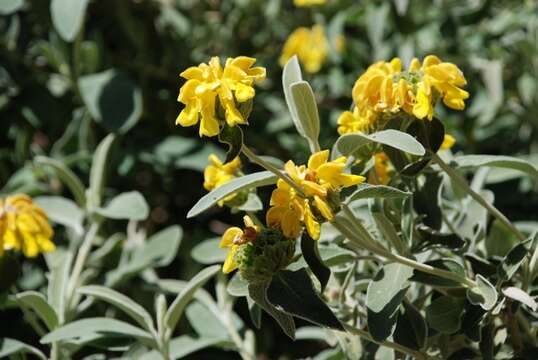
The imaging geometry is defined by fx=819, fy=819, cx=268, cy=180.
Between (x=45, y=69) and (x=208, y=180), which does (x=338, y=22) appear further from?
(x=208, y=180)

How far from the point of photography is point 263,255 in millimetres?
792

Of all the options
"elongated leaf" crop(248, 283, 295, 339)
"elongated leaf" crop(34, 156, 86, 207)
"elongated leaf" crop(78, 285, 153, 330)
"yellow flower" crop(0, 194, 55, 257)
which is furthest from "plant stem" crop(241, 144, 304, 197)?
"elongated leaf" crop(34, 156, 86, 207)

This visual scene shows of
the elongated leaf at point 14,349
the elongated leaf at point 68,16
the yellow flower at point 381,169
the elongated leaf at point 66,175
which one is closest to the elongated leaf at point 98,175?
the elongated leaf at point 66,175

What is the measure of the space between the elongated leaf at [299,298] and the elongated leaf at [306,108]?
0.15m

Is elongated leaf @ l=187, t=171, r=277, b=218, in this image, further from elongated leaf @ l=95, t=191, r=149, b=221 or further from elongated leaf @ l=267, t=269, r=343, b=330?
elongated leaf @ l=95, t=191, r=149, b=221

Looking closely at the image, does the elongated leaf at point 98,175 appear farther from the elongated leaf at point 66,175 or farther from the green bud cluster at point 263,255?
the green bud cluster at point 263,255

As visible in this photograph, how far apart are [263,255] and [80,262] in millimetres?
582

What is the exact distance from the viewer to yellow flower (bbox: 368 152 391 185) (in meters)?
0.98

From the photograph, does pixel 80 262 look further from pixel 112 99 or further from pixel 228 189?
pixel 228 189

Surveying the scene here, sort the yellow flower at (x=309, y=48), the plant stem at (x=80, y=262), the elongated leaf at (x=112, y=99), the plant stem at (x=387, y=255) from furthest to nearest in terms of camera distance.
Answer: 1. the yellow flower at (x=309, y=48)
2. the elongated leaf at (x=112, y=99)
3. the plant stem at (x=80, y=262)
4. the plant stem at (x=387, y=255)

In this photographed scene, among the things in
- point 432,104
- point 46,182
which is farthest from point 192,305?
point 432,104

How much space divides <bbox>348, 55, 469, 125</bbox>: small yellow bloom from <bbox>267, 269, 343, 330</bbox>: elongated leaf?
20 centimetres

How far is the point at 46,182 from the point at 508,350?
0.98 m

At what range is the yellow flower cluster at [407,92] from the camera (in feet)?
2.77
